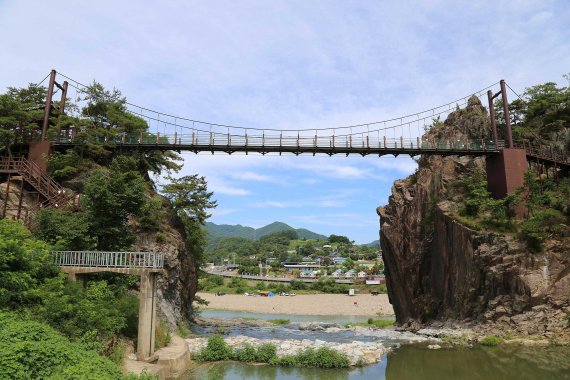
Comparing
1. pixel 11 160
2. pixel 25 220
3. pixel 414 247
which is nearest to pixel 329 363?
pixel 25 220

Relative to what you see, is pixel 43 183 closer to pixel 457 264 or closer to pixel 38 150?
pixel 38 150

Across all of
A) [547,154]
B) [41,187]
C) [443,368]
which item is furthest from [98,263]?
[547,154]

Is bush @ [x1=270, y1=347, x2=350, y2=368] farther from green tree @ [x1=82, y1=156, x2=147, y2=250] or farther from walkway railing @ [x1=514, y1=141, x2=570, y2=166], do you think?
walkway railing @ [x1=514, y1=141, x2=570, y2=166]

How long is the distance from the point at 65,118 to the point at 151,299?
66.0ft

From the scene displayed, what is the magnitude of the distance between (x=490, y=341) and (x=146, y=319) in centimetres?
2089

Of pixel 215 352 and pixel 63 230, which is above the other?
pixel 63 230

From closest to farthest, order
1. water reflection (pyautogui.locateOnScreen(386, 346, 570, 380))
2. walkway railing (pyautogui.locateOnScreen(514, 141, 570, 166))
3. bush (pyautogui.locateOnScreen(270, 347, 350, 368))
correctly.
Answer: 1. water reflection (pyautogui.locateOnScreen(386, 346, 570, 380))
2. bush (pyautogui.locateOnScreen(270, 347, 350, 368))
3. walkway railing (pyautogui.locateOnScreen(514, 141, 570, 166))

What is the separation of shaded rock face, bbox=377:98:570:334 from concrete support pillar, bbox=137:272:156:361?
74.8ft

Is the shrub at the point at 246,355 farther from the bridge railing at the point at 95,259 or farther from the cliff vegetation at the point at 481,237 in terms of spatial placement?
the cliff vegetation at the point at 481,237

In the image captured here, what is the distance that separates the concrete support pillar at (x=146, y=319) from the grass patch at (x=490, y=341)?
20.2 metres

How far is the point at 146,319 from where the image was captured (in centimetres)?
1722

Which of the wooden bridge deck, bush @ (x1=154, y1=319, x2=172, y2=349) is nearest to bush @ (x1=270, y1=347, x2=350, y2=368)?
bush @ (x1=154, y1=319, x2=172, y2=349)

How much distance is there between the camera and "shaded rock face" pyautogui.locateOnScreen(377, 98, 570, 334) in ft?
90.4

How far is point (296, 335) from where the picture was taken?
36469mm
